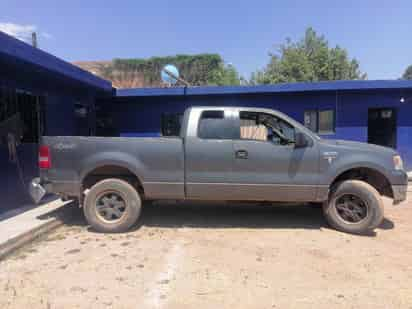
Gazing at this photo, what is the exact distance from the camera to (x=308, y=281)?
308 cm

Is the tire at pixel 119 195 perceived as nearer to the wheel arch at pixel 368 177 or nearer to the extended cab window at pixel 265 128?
the extended cab window at pixel 265 128

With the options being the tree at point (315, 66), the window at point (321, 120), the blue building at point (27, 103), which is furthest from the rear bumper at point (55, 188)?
the tree at point (315, 66)

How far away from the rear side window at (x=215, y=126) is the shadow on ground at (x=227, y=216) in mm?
1668

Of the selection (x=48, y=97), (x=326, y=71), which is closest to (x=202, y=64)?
(x=326, y=71)

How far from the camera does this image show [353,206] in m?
4.49

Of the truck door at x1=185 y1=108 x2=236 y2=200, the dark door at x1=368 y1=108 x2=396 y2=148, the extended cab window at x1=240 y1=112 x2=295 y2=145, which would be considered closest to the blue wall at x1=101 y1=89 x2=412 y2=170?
the dark door at x1=368 y1=108 x2=396 y2=148

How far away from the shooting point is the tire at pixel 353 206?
4328 mm

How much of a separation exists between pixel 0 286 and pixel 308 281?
139 inches

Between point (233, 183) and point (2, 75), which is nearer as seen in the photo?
point (233, 183)

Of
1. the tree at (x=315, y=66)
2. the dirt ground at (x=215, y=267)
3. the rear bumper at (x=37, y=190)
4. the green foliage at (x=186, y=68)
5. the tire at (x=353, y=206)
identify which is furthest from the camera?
the green foliage at (x=186, y=68)

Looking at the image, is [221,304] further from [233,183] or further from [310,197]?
[310,197]

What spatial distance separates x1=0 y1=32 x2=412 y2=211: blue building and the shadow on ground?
9.73 feet

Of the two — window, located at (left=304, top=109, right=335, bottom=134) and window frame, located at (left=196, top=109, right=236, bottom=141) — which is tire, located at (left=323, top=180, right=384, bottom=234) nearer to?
window frame, located at (left=196, top=109, right=236, bottom=141)

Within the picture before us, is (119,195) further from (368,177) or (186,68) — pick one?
(186,68)
